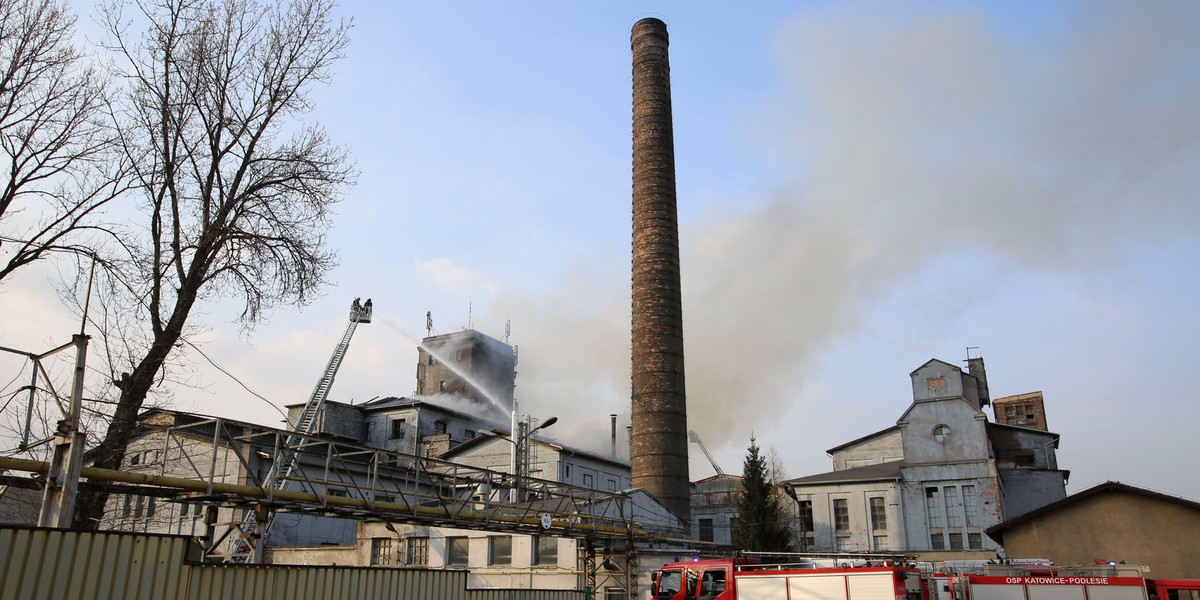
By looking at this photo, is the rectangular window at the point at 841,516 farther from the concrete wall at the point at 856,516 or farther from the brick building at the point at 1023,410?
the brick building at the point at 1023,410

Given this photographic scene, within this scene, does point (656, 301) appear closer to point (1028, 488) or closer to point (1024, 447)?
point (1028, 488)

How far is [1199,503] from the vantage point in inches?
924

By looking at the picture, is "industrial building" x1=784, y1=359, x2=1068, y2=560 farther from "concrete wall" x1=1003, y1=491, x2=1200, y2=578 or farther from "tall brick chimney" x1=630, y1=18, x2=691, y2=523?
"concrete wall" x1=1003, y1=491, x2=1200, y2=578

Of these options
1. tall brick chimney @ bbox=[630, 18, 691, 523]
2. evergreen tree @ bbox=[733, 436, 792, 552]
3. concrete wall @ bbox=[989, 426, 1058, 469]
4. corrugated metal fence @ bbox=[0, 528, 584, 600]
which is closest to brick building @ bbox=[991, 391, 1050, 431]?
concrete wall @ bbox=[989, 426, 1058, 469]

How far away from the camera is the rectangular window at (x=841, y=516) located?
1468 inches

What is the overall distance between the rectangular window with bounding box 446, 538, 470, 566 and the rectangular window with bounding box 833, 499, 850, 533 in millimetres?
18329

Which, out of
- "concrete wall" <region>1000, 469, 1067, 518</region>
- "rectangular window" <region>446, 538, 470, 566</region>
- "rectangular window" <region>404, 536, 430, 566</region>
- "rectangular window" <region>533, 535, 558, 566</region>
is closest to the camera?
"rectangular window" <region>533, 535, 558, 566</region>

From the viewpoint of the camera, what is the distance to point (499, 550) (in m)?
26.9

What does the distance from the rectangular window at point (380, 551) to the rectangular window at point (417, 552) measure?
781 mm

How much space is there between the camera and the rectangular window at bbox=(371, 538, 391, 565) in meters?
28.5

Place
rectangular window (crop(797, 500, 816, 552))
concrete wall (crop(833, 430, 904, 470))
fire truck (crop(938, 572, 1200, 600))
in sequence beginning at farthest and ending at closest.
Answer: concrete wall (crop(833, 430, 904, 470)) → rectangular window (crop(797, 500, 816, 552)) → fire truck (crop(938, 572, 1200, 600))

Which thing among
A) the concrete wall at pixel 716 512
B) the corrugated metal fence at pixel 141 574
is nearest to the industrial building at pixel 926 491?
the concrete wall at pixel 716 512

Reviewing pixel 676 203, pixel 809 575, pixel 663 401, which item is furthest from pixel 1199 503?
pixel 676 203

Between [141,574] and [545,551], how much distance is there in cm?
1595
